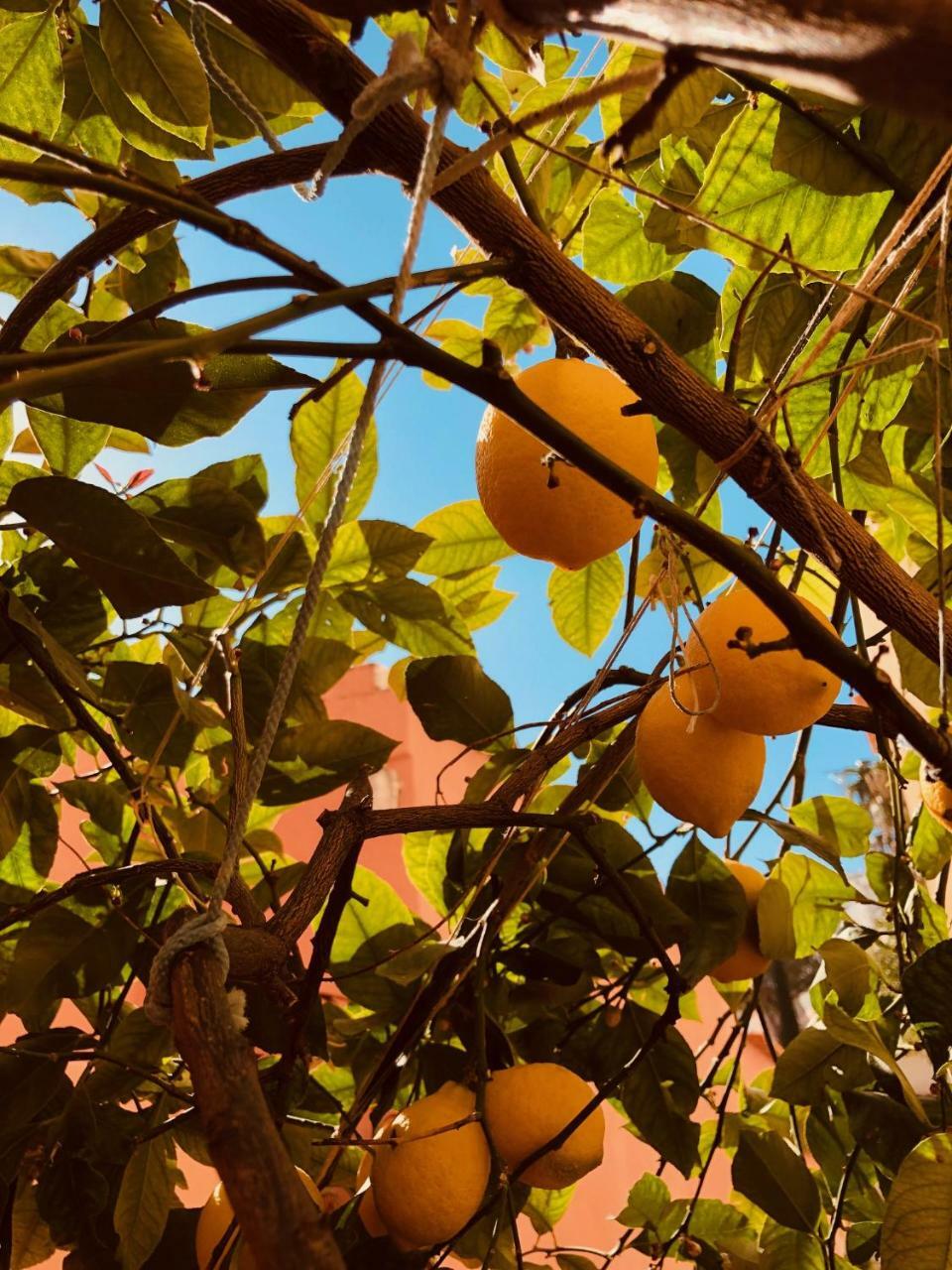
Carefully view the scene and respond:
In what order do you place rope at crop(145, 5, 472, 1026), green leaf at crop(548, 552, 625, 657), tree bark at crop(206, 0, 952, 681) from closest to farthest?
rope at crop(145, 5, 472, 1026) < tree bark at crop(206, 0, 952, 681) < green leaf at crop(548, 552, 625, 657)

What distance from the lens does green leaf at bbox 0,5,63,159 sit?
2.67ft

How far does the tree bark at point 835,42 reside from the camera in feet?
0.65

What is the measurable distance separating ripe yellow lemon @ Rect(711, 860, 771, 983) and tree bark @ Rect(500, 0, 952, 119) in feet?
2.33

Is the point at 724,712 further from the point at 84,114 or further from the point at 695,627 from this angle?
the point at 84,114

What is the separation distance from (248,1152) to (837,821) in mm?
877

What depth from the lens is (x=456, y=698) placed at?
32.6 inches

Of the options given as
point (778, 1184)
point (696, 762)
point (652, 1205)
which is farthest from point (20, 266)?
point (652, 1205)

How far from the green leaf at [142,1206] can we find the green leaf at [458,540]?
1.82ft

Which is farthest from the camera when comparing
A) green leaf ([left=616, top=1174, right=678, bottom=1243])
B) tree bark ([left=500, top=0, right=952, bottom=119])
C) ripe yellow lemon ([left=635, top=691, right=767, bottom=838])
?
green leaf ([left=616, top=1174, right=678, bottom=1243])

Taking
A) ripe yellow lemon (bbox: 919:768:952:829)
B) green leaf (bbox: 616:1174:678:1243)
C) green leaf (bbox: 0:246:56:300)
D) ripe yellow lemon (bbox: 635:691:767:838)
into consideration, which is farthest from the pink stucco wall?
ripe yellow lemon (bbox: 635:691:767:838)

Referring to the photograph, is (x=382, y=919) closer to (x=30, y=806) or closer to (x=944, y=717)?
(x=30, y=806)

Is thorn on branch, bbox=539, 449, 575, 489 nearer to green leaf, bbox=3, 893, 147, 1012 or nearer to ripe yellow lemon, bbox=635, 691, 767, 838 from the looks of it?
ripe yellow lemon, bbox=635, 691, 767, 838

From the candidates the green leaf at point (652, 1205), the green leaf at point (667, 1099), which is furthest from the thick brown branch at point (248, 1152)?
the green leaf at point (652, 1205)

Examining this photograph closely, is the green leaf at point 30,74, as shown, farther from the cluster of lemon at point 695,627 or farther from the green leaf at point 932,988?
the green leaf at point 932,988
